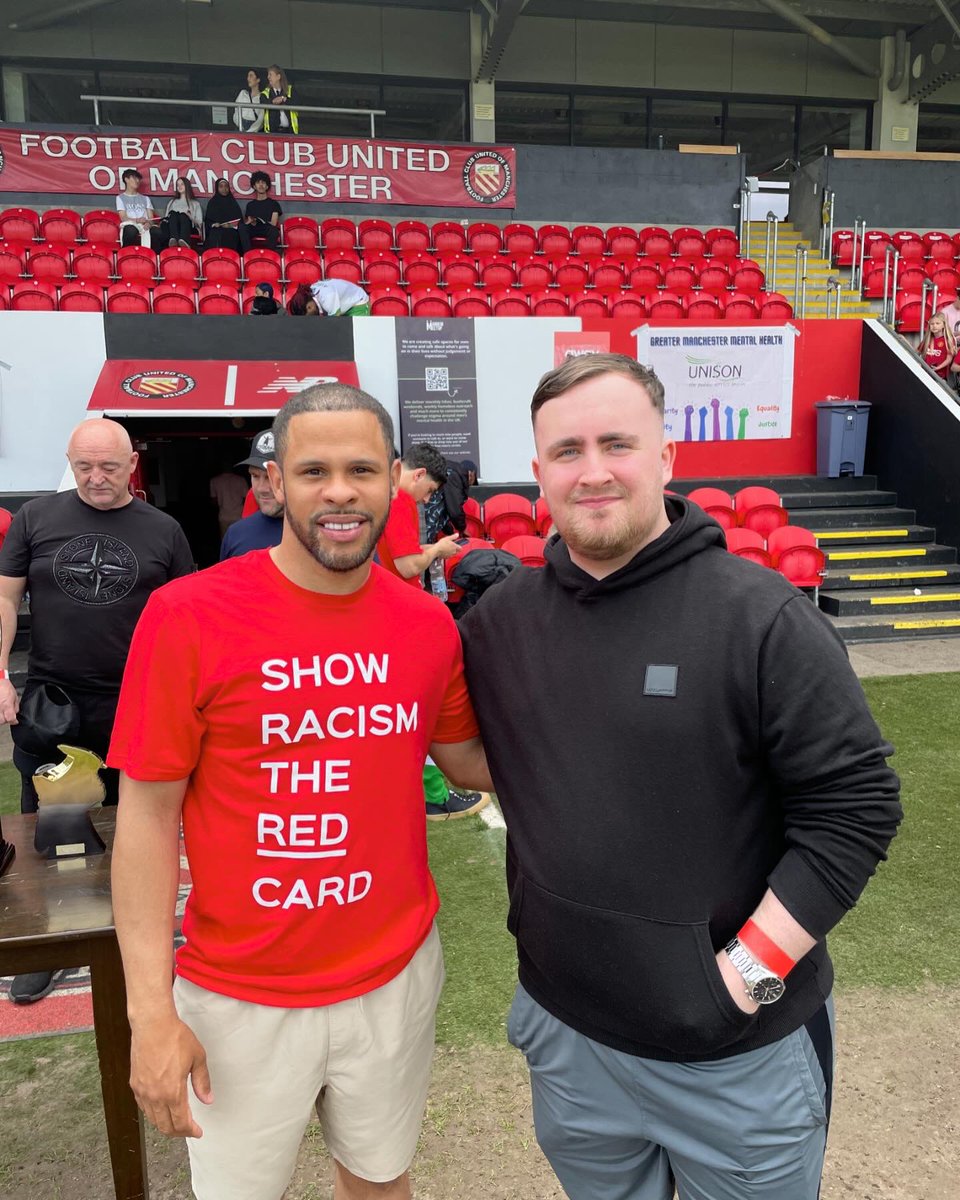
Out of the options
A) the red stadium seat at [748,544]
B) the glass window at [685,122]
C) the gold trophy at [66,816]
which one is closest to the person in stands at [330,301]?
the red stadium seat at [748,544]

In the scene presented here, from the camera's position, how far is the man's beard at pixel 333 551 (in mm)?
1470

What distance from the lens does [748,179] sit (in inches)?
601

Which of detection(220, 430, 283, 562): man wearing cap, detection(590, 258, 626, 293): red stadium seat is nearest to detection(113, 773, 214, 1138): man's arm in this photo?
detection(220, 430, 283, 562): man wearing cap

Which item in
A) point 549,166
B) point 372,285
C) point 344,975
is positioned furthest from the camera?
point 549,166

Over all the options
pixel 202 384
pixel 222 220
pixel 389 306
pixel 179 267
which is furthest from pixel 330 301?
pixel 222 220

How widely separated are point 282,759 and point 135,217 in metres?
12.4

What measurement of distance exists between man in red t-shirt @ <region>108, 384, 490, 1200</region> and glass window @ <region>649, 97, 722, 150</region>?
1869cm

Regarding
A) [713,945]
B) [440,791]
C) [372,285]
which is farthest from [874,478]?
[713,945]

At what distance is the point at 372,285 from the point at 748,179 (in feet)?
26.0

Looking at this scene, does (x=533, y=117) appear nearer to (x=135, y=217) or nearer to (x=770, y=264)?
(x=770, y=264)

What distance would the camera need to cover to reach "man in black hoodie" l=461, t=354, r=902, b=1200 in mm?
1264

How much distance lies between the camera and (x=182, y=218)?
462 inches

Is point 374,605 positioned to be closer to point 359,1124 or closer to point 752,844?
point 752,844

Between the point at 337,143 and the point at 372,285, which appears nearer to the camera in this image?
the point at 372,285
